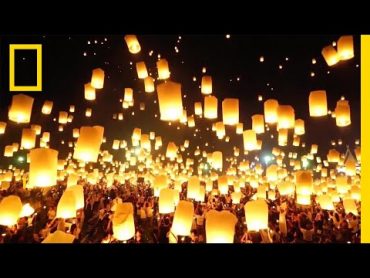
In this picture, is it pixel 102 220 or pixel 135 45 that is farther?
pixel 102 220

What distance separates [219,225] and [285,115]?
10.6ft

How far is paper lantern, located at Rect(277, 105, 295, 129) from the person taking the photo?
7.12m

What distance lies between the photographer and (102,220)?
29.6 feet

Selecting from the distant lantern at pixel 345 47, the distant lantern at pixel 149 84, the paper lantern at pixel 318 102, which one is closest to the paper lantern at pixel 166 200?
the distant lantern at pixel 149 84

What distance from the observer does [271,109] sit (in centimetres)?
725

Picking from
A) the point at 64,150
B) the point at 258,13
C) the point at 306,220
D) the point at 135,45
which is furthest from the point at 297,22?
the point at 64,150

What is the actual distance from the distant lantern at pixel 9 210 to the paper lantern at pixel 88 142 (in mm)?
1443

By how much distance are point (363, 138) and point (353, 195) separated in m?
7.62

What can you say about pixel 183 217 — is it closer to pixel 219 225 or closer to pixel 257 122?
pixel 219 225

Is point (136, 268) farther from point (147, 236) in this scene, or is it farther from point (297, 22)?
point (147, 236)

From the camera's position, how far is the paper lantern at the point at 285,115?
7.12 metres

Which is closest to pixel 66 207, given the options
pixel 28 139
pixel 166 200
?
pixel 166 200

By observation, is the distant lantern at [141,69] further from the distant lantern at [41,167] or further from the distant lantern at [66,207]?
the distant lantern at [41,167]

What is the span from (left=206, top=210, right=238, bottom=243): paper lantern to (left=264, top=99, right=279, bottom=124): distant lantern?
3104 millimetres
